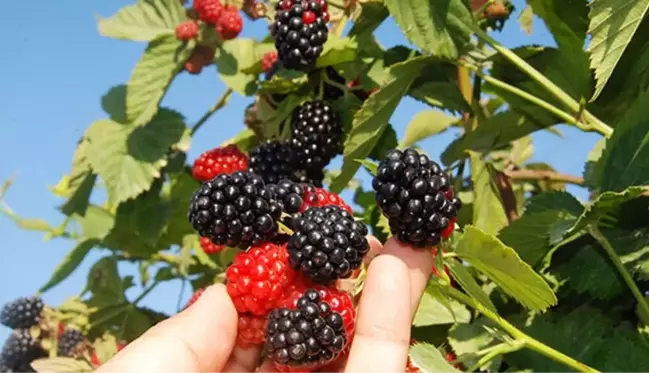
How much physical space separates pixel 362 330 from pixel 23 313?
4.73ft

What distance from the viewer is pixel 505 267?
1.20m

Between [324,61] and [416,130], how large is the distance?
2.09ft

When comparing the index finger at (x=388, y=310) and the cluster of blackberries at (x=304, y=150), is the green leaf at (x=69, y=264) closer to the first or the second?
the cluster of blackberries at (x=304, y=150)

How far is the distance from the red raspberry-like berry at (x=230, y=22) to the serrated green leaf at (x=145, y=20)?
17 cm

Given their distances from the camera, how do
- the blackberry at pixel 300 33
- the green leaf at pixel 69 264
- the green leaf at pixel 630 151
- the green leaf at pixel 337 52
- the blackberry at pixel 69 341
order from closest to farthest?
the green leaf at pixel 630 151 < the blackberry at pixel 300 33 < the green leaf at pixel 337 52 < the blackberry at pixel 69 341 < the green leaf at pixel 69 264

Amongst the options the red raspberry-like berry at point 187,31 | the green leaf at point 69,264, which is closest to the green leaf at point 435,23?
the red raspberry-like berry at point 187,31

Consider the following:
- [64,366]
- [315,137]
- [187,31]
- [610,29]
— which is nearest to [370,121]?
[315,137]

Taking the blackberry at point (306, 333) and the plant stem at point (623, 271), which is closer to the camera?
the blackberry at point (306, 333)

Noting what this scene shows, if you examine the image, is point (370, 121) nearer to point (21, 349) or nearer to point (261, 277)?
point (261, 277)

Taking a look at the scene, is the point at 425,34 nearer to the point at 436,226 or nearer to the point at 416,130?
the point at 436,226

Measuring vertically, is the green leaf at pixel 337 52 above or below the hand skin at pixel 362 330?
above

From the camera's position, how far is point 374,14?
171cm

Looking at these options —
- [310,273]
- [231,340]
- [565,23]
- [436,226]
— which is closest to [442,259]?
[436,226]

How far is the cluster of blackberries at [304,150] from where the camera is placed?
1711 mm
